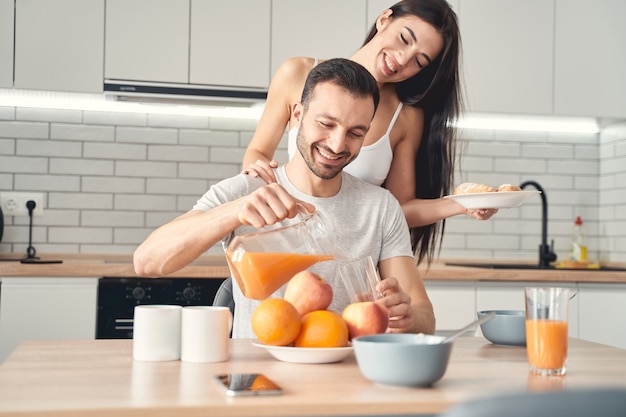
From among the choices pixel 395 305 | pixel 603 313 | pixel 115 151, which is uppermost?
pixel 115 151

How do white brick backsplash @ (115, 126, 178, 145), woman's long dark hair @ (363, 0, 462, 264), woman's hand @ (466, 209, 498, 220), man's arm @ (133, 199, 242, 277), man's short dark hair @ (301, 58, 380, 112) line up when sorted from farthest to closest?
white brick backsplash @ (115, 126, 178, 145) → woman's long dark hair @ (363, 0, 462, 264) → woman's hand @ (466, 209, 498, 220) → man's short dark hair @ (301, 58, 380, 112) → man's arm @ (133, 199, 242, 277)

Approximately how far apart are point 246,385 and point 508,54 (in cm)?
301

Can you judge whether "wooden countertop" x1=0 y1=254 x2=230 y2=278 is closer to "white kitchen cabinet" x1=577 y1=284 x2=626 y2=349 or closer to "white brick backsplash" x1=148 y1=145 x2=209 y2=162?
"white brick backsplash" x1=148 y1=145 x2=209 y2=162

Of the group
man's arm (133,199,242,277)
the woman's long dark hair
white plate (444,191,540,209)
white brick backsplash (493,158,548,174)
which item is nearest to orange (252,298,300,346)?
man's arm (133,199,242,277)

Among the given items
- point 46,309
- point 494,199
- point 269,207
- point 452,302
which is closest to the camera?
point 269,207

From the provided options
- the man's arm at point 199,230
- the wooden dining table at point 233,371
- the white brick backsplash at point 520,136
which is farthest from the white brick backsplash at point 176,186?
the wooden dining table at point 233,371

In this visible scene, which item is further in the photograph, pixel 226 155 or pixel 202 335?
pixel 226 155

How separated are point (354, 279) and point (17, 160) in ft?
8.80

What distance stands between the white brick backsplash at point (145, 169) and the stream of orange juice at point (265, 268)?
2.46 m

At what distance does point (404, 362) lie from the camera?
4.22 feet

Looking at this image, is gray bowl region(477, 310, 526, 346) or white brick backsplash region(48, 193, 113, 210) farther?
white brick backsplash region(48, 193, 113, 210)

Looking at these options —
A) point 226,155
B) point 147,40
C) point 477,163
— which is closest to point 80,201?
point 226,155

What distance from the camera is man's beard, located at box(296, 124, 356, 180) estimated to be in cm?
205

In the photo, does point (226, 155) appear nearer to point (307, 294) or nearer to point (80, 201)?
point (80, 201)
